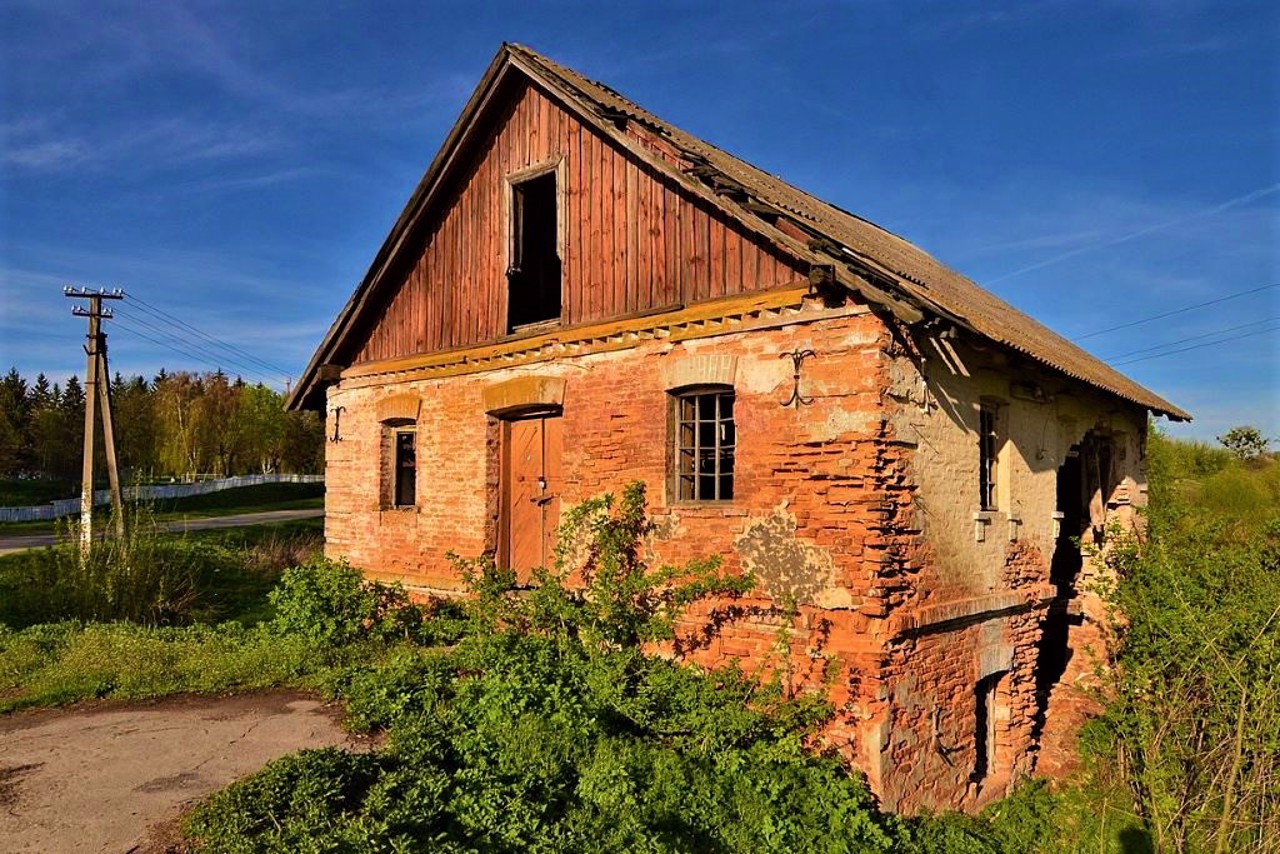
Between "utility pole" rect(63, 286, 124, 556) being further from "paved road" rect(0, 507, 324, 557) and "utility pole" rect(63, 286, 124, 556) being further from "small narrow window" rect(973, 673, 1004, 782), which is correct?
"small narrow window" rect(973, 673, 1004, 782)

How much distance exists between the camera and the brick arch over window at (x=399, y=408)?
1151cm

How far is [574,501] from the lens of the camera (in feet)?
30.9

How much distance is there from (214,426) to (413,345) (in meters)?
49.8

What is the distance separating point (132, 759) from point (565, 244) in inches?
267

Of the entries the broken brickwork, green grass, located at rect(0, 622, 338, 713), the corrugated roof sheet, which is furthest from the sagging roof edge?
green grass, located at rect(0, 622, 338, 713)

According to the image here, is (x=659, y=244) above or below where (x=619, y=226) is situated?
below

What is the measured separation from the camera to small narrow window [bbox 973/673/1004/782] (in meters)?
9.33

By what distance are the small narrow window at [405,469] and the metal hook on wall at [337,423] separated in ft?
A: 4.02

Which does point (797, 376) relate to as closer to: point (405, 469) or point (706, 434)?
point (706, 434)

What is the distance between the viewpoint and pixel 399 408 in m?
11.7

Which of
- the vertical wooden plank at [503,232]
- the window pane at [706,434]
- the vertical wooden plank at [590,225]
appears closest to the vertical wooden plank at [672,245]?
the vertical wooden plank at [590,225]

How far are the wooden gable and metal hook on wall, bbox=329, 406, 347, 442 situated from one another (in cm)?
96

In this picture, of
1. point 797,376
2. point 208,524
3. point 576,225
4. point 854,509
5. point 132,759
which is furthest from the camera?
point 208,524

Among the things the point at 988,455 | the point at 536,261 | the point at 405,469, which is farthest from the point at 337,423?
the point at 988,455
